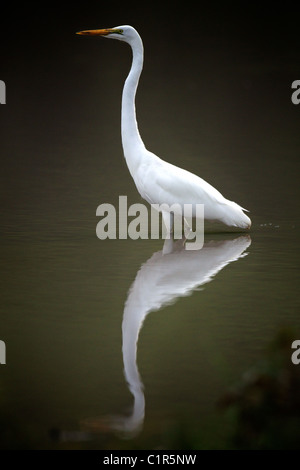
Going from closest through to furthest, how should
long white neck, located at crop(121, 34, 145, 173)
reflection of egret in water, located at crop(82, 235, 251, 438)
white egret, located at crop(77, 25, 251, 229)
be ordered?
reflection of egret in water, located at crop(82, 235, 251, 438)
white egret, located at crop(77, 25, 251, 229)
long white neck, located at crop(121, 34, 145, 173)

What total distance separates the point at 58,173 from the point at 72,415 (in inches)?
185

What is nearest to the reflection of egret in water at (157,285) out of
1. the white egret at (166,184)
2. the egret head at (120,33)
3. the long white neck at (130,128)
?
the white egret at (166,184)

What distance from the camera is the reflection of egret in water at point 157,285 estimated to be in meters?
1.95

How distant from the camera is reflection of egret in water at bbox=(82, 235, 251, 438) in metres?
Answer: 1.95

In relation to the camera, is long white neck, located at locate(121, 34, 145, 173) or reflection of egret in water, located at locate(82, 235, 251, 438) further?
long white neck, located at locate(121, 34, 145, 173)

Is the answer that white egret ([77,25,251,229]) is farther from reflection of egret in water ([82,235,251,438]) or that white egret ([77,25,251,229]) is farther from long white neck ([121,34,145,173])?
reflection of egret in water ([82,235,251,438])

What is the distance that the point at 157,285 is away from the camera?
10.7 ft

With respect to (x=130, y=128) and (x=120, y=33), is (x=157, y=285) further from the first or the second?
(x=120, y=33)

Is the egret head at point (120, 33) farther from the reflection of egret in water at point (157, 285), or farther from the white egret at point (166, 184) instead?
the reflection of egret in water at point (157, 285)

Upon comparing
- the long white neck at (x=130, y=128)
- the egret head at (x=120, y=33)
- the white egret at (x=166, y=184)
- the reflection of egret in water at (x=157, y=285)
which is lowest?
the reflection of egret in water at (x=157, y=285)

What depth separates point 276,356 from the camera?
1.47 metres

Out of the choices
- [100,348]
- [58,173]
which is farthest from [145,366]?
[58,173]

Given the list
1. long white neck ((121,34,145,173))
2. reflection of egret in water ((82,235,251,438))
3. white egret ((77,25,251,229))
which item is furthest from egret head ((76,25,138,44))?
reflection of egret in water ((82,235,251,438))
